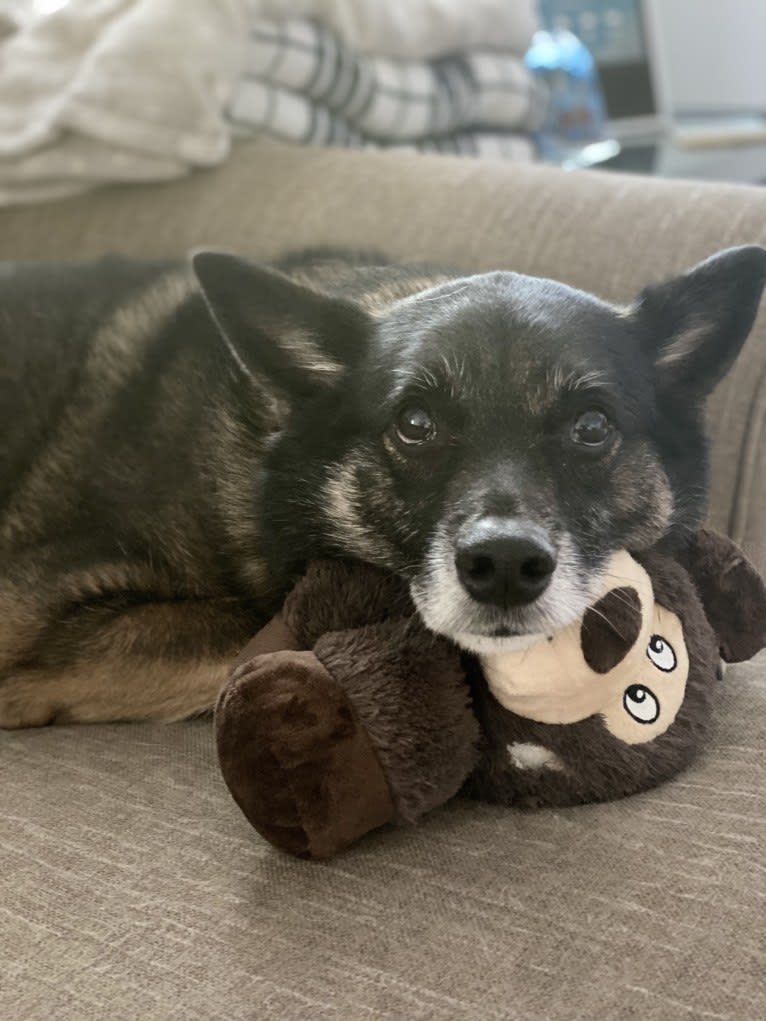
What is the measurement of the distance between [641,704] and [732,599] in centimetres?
25

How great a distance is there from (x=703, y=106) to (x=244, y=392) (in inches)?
123

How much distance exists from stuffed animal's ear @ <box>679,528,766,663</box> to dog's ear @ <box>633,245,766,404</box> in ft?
0.64

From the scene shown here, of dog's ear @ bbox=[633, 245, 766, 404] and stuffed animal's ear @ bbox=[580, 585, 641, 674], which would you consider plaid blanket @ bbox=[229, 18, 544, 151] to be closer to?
dog's ear @ bbox=[633, 245, 766, 404]

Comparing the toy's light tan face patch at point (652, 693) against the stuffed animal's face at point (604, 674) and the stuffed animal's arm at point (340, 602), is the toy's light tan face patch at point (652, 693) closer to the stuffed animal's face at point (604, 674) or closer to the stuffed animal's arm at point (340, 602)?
the stuffed animal's face at point (604, 674)

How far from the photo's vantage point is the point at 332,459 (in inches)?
50.2

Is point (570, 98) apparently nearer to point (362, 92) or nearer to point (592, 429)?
point (362, 92)

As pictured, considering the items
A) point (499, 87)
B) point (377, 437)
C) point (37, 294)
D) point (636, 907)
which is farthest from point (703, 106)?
point (636, 907)

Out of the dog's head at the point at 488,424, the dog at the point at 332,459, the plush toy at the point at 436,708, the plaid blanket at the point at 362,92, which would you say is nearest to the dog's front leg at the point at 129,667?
the dog at the point at 332,459

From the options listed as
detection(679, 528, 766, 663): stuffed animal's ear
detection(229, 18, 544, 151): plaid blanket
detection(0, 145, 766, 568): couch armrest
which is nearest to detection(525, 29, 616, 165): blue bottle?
detection(229, 18, 544, 151): plaid blanket

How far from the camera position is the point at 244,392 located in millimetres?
1454

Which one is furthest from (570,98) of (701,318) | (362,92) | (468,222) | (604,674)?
(604,674)

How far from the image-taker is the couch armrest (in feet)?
5.13

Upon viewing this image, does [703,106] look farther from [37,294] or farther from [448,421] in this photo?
[448,421]

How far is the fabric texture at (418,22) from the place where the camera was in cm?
219
